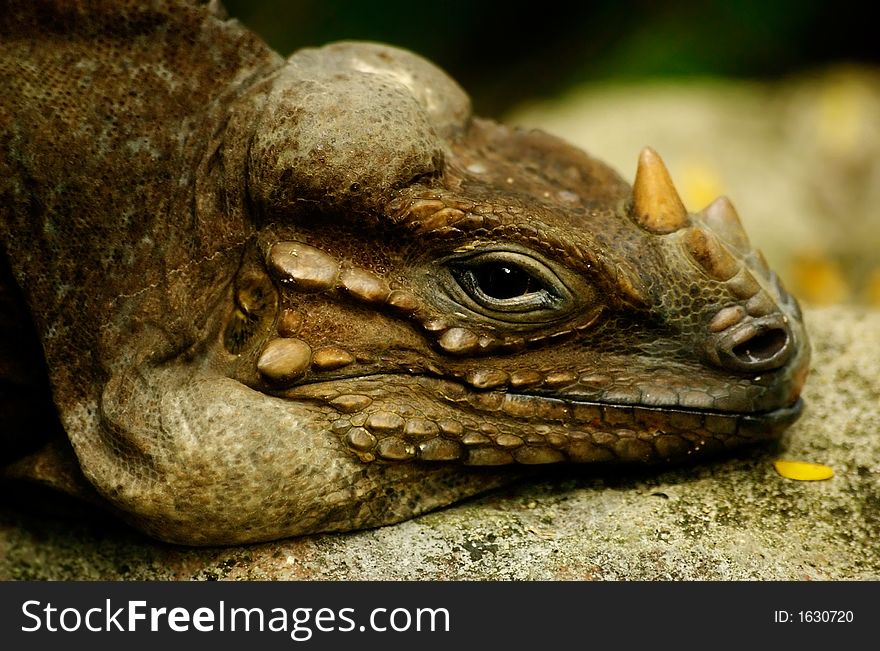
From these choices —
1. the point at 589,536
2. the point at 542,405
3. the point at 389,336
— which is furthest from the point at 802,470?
the point at 389,336

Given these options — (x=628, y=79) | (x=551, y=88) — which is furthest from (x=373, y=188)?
(x=551, y=88)

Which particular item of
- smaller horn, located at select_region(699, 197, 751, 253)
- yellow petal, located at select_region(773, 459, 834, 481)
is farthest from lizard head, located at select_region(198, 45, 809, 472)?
yellow petal, located at select_region(773, 459, 834, 481)

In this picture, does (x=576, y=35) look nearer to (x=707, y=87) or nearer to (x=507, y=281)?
(x=707, y=87)

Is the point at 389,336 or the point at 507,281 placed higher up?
the point at 507,281

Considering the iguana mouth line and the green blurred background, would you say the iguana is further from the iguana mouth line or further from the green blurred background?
the green blurred background

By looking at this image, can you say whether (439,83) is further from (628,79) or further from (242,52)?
(628,79)

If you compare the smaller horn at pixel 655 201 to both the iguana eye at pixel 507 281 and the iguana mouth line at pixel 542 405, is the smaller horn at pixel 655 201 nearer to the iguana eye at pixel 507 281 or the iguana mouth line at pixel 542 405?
the iguana eye at pixel 507 281

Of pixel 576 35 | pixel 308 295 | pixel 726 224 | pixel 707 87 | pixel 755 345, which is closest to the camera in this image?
pixel 308 295
